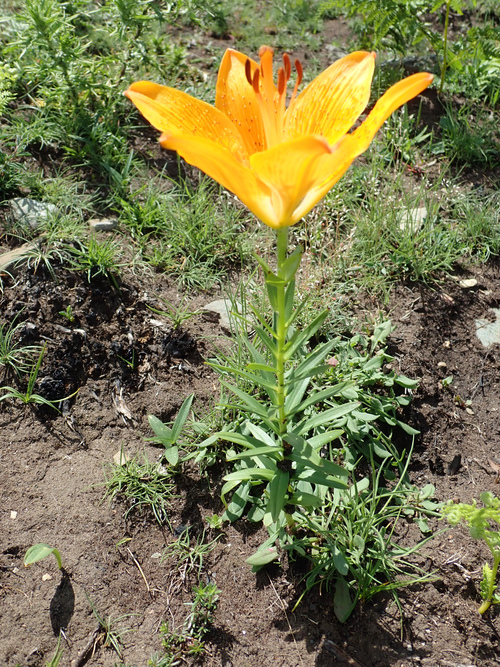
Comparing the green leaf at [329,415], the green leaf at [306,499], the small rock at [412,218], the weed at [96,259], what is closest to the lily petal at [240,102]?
Answer: the green leaf at [329,415]

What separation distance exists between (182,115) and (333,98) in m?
0.44

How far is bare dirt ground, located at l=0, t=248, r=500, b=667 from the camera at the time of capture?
216 centimetres

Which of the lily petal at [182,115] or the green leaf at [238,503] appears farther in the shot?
the green leaf at [238,503]

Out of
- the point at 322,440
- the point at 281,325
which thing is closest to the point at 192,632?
the point at 322,440

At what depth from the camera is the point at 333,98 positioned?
1.68 meters

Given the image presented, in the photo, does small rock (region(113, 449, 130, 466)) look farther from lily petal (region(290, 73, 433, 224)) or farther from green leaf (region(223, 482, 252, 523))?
lily petal (region(290, 73, 433, 224))

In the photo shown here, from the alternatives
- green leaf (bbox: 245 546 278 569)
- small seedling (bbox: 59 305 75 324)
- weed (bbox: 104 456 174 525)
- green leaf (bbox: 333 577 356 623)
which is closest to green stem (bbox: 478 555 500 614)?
green leaf (bbox: 333 577 356 623)

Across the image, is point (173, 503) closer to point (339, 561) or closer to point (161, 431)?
point (161, 431)

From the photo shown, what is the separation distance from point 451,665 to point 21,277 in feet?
8.23

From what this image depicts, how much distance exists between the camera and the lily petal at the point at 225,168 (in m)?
1.26

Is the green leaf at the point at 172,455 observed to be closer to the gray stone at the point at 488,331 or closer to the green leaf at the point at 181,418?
the green leaf at the point at 181,418

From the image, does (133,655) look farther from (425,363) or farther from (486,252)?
(486,252)

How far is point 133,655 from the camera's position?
212 cm

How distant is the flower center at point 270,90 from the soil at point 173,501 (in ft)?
4.36
